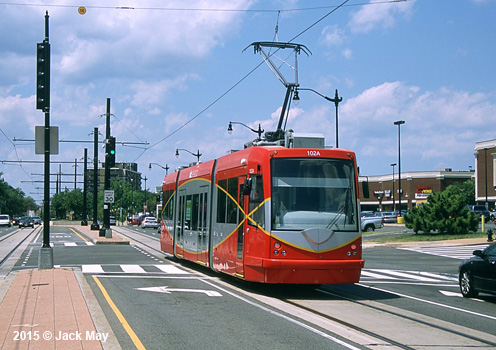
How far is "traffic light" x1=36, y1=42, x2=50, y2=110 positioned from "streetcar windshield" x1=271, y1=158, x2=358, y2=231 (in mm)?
8384

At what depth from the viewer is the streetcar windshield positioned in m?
14.5

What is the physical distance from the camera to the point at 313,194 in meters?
14.7

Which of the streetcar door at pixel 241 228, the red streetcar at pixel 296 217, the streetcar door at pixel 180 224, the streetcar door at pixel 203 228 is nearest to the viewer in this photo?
the red streetcar at pixel 296 217

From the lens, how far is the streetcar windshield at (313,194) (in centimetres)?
1451

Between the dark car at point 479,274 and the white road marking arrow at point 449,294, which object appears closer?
the dark car at point 479,274

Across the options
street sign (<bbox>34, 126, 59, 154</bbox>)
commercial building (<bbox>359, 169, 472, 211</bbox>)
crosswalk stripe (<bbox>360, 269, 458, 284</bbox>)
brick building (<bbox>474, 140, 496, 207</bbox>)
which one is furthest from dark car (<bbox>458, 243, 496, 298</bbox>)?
commercial building (<bbox>359, 169, 472, 211</bbox>)

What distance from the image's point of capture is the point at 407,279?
804 inches

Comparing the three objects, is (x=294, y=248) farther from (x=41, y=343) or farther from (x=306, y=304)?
(x=41, y=343)

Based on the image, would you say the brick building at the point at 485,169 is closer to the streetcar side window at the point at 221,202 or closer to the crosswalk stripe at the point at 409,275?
the crosswalk stripe at the point at 409,275

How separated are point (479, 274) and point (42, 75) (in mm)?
13280

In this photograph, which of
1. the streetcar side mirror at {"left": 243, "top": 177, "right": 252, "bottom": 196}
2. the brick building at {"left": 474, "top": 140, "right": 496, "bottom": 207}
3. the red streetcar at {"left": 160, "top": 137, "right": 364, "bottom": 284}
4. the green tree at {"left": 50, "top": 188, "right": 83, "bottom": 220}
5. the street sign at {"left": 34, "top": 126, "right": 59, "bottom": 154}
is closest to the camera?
the red streetcar at {"left": 160, "top": 137, "right": 364, "bottom": 284}

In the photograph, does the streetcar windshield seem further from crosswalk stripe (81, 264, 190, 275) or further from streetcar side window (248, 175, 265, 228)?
crosswalk stripe (81, 264, 190, 275)

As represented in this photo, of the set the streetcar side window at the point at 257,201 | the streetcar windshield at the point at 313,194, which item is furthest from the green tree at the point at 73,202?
the streetcar windshield at the point at 313,194

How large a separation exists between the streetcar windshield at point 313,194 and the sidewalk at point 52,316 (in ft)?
14.9
